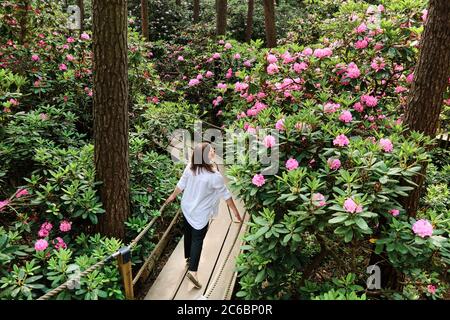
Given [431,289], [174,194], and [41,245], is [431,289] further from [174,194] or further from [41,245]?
[41,245]

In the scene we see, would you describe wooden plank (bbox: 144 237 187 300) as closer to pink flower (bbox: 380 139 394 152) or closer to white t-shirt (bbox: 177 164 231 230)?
white t-shirt (bbox: 177 164 231 230)

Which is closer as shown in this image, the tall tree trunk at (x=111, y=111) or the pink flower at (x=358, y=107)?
the tall tree trunk at (x=111, y=111)

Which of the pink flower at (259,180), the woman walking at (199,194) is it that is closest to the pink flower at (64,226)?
the woman walking at (199,194)

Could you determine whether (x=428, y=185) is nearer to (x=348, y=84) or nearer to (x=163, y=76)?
(x=348, y=84)

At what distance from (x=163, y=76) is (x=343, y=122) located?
7075mm

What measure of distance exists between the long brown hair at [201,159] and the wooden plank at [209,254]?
3.94 feet

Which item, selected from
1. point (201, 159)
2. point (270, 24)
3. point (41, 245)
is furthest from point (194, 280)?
point (270, 24)

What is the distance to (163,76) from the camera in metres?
9.93

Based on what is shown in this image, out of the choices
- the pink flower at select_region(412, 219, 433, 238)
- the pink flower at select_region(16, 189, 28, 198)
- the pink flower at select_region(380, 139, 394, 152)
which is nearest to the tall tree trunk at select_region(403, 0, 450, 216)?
the pink flower at select_region(380, 139, 394, 152)

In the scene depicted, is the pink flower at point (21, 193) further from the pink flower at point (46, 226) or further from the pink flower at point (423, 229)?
the pink flower at point (423, 229)

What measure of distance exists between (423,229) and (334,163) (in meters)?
0.83

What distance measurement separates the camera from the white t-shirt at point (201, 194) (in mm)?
3789

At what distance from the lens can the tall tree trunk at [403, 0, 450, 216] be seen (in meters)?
3.26
